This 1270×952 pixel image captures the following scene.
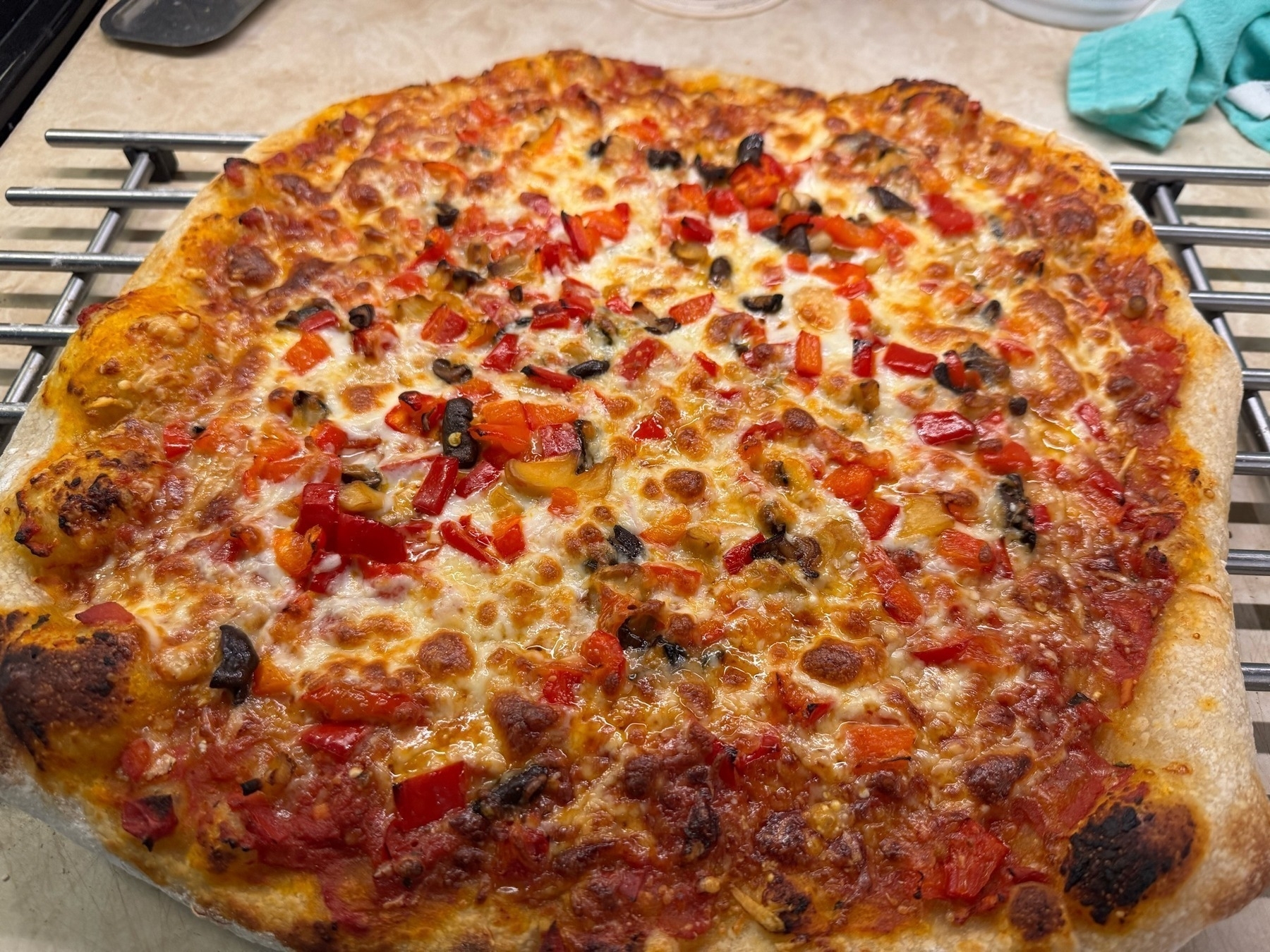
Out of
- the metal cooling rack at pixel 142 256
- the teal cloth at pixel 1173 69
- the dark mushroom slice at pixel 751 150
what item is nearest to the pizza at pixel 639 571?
the dark mushroom slice at pixel 751 150

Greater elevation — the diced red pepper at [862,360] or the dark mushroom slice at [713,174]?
the dark mushroom slice at [713,174]

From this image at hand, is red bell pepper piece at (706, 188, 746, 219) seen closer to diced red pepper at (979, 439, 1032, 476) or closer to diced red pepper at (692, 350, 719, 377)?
diced red pepper at (692, 350, 719, 377)

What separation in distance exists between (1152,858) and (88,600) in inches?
107

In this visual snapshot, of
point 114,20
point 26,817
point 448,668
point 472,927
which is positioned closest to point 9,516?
point 26,817

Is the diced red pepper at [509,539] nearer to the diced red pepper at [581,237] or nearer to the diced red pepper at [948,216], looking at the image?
the diced red pepper at [581,237]

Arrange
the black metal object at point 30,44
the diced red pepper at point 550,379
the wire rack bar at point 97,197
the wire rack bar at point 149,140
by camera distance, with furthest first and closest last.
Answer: the black metal object at point 30,44
the wire rack bar at point 149,140
the wire rack bar at point 97,197
the diced red pepper at point 550,379

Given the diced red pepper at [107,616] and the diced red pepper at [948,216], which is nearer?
the diced red pepper at [107,616]

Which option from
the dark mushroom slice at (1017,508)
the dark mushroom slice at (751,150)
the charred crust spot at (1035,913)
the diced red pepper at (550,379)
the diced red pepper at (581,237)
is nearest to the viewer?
the charred crust spot at (1035,913)

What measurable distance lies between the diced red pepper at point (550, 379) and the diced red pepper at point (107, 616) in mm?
1275

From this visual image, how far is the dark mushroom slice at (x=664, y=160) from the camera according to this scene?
12.1ft

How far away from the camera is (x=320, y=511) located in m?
2.57

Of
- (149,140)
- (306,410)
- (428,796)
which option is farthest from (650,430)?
(149,140)

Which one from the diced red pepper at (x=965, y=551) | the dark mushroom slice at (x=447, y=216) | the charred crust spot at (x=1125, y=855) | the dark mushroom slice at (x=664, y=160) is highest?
the dark mushroom slice at (x=664, y=160)

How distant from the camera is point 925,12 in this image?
5.81 metres
